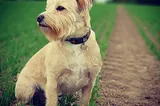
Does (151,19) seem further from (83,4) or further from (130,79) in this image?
(83,4)

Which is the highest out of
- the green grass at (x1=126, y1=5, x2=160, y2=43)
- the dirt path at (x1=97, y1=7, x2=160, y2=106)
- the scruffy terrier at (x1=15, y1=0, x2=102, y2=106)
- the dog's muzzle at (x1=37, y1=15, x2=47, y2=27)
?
the dog's muzzle at (x1=37, y1=15, x2=47, y2=27)

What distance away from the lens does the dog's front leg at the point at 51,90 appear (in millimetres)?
3961

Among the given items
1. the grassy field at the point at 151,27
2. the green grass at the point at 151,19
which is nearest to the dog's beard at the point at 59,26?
the grassy field at the point at 151,27

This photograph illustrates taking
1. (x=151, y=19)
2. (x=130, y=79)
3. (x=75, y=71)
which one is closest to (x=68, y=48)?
(x=75, y=71)

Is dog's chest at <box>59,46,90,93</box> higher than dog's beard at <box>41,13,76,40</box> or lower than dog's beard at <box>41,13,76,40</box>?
lower

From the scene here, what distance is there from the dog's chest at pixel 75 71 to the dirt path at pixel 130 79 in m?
0.87

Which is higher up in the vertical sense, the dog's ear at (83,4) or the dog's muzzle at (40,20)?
the dog's ear at (83,4)

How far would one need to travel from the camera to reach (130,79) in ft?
20.6

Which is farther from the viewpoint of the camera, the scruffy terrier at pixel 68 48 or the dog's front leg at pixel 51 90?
the dog's front leg at pixel 51 90

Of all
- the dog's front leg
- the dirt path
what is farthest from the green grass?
the dog's front leg

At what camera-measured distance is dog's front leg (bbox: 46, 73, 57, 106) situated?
3.96m

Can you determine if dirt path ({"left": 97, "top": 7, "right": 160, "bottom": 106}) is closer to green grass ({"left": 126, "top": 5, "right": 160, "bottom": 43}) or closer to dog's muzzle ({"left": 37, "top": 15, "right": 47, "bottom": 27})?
dog's muzzle ({"left": 37, "top": 15, "right": 47, "bottom": 27})

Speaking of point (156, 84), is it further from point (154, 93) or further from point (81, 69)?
point (81, 69)

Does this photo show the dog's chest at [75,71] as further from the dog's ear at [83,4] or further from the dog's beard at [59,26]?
the dog's ear at [83,4]
